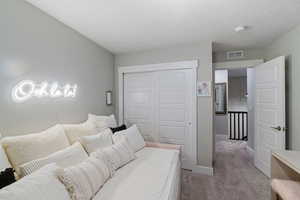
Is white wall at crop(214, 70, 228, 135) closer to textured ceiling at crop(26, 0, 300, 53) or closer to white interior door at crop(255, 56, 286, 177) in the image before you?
white interior door at crop(255, 56, 286, 177)

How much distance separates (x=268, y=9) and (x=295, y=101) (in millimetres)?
1435

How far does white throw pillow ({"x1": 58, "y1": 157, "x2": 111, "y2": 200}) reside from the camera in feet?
3.42

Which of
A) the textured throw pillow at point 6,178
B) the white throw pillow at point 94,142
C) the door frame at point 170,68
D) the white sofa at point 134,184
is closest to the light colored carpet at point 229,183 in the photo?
the door frame at point 170,68

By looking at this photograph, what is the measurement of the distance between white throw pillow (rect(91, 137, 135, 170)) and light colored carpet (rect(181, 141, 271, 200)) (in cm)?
104

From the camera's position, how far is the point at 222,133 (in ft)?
17.3

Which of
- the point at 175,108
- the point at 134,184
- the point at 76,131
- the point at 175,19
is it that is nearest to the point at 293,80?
the point at 175,108

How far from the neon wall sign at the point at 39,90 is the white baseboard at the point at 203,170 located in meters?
2.52

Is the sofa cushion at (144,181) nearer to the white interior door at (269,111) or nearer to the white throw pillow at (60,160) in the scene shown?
the white throw pillow at (60,160)

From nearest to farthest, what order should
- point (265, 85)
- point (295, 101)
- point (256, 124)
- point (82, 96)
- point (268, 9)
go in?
Result: point (268, 9), point (295, 101), point (82, 96), point (265, 85), point (256, 124)

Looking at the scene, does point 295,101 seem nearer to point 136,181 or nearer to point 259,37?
point 259,37

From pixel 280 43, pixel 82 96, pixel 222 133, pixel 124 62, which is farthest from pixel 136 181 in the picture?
pixel 222 133

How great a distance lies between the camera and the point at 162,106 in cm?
301

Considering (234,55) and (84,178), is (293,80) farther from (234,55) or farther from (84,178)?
(84,178)

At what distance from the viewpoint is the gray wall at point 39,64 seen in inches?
56.3
